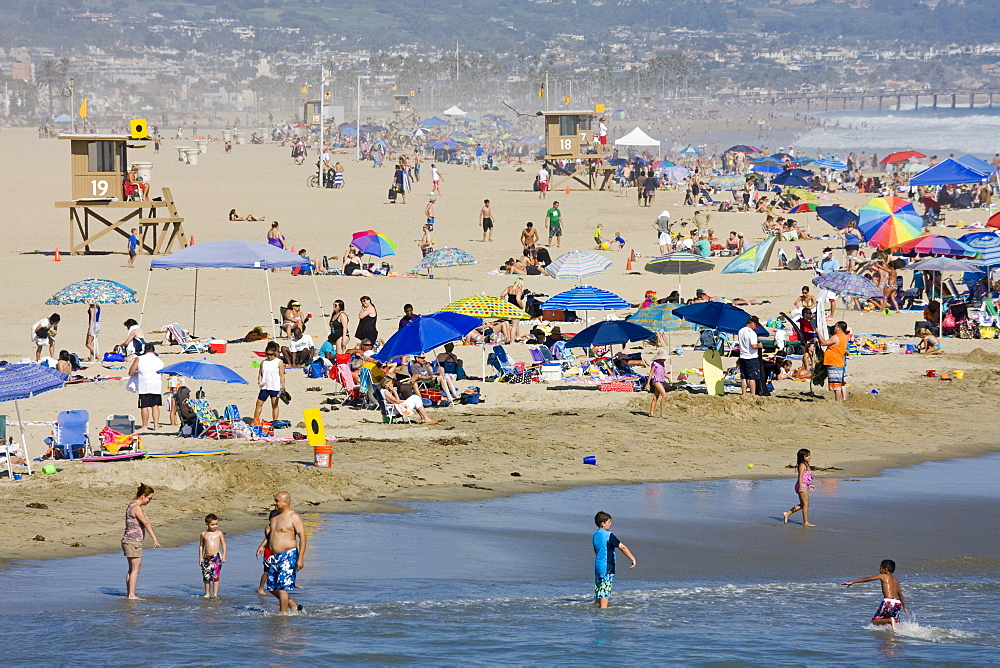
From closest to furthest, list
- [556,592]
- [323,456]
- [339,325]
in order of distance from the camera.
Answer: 1. [556,592]
2. [323,456]
3. [339,325]

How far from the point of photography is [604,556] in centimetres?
1021

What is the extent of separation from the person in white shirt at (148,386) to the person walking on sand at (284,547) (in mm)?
5579

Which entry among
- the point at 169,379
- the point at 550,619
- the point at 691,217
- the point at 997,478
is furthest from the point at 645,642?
the point at 691,217

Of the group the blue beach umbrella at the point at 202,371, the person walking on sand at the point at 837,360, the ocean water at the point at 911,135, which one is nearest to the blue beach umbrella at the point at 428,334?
the blue beach umbrella at the point at 202,371

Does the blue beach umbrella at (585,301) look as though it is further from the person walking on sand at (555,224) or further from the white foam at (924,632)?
the person walking on sand at (555,224)

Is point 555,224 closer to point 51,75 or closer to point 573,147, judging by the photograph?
point 573,147

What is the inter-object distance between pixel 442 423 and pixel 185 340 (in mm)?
5946

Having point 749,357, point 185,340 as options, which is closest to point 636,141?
point 185,340

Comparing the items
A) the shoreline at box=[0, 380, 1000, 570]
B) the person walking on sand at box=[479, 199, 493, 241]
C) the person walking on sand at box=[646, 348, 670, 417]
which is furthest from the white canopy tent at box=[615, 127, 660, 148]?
the shoreline at box=[0, 380, 1000, 570]

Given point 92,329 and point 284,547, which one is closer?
point 284,547

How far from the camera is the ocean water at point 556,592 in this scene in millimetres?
9633

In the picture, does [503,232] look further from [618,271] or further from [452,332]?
[452,332]

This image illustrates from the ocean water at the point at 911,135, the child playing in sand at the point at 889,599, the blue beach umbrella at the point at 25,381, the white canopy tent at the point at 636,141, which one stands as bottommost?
the child playing in sand at the point at 889,599

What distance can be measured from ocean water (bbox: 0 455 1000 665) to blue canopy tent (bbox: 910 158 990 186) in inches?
920
